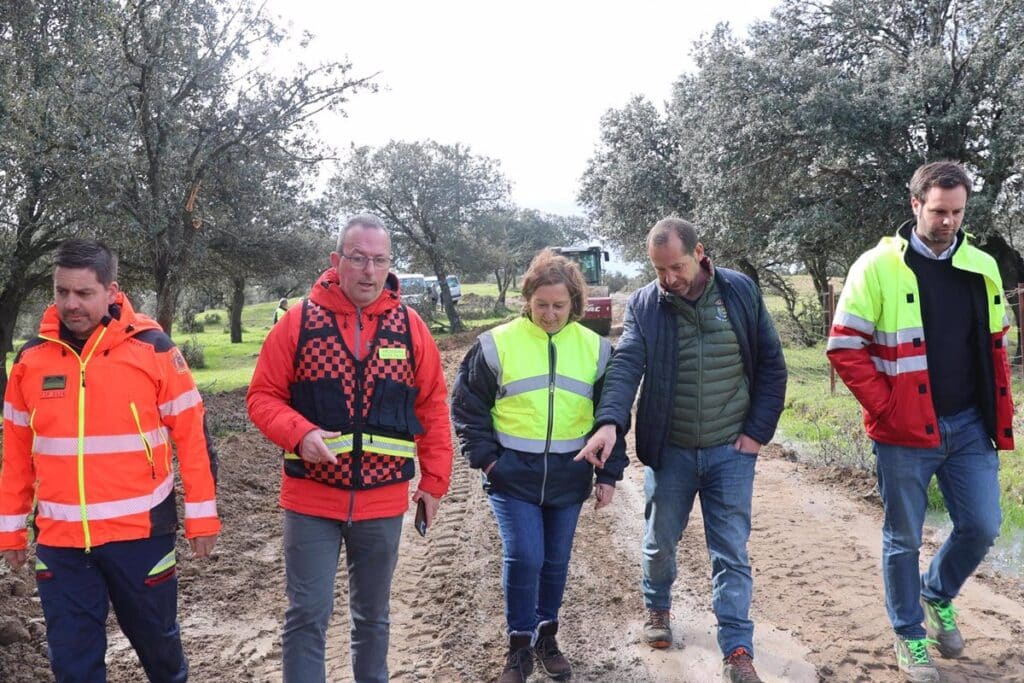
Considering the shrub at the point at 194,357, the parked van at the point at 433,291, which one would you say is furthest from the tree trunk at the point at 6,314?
the parked van at the point at 433,291

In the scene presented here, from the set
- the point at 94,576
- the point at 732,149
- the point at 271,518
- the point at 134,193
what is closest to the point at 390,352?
the point at 94,576

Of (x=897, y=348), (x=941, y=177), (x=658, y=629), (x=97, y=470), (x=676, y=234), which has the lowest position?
(x=658, y=629)

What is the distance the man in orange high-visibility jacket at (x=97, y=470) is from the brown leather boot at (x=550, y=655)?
1610 mm

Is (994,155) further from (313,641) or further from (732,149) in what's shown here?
(313,641)

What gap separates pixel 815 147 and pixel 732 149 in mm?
1640

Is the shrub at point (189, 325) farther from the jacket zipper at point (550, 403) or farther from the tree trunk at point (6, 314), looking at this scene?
the jacket zipper at point (550, 403)

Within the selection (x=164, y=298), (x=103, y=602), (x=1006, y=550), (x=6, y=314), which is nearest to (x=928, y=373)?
(x=1006, y=550)

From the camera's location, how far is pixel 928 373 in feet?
12.0

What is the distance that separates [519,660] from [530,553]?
1.65 ft

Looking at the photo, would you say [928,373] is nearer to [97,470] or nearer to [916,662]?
[916,662]

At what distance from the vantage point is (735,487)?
3.75 m

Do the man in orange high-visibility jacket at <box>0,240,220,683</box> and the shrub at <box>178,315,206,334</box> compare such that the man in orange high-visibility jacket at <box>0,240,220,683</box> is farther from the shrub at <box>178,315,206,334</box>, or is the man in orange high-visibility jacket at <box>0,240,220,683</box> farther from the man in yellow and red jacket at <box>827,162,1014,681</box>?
the shrub at <box>178,315,206,334</box>

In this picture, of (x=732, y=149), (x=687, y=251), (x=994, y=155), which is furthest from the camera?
(x=732, y=149)

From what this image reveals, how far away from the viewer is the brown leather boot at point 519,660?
12.0ft
